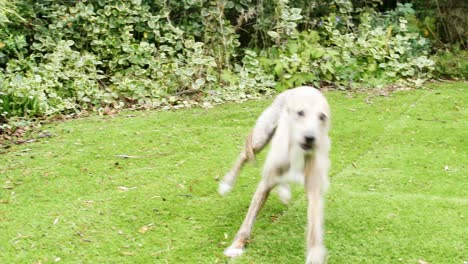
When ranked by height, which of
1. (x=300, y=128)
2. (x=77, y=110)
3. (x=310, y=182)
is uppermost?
(x=300, y=128)

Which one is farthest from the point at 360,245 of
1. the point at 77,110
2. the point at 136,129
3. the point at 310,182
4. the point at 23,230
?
the point at 77,110

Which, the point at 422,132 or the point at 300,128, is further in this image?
the point at 422,132

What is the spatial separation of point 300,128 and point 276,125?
2.10 ft

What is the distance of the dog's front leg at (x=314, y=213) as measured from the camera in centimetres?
286

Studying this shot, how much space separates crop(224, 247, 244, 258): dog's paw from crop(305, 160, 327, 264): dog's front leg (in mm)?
569

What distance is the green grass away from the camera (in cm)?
347

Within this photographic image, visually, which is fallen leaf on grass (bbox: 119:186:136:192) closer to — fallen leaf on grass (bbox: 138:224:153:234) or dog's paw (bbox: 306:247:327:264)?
fallen leaf on grass (bbox: 138:224:153:234)

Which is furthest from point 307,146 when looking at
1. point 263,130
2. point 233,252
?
point 233,252

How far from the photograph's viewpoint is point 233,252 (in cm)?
338

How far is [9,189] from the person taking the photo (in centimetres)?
437

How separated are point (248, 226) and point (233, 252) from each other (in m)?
0.17

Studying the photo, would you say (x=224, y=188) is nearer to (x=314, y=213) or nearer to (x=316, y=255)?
(x=314, y=213)

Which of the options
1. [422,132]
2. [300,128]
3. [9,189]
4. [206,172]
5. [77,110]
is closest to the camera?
[300,128]

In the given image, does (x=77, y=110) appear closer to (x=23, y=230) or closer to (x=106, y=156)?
(x=106, y=156)
